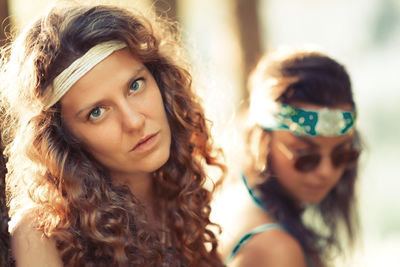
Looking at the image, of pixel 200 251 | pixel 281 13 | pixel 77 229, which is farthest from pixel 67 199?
pixel 281 13

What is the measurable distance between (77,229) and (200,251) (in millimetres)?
677

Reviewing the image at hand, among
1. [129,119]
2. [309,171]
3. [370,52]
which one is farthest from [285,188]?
[370,52]

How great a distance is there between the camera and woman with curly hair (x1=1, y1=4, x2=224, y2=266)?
2.32m

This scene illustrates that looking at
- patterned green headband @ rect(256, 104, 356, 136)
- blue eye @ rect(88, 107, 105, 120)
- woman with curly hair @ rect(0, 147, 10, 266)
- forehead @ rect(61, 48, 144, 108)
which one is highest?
forehead @ rect(61, 48, 144, 108)

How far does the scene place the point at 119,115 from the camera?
7.79 ft

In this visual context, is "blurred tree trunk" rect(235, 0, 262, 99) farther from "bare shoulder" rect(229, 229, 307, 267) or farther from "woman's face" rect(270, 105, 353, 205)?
"bare shoulder" rect(229, 229, 307, 267)

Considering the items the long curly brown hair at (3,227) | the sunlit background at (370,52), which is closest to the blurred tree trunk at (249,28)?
the sunlit background at (370,52)

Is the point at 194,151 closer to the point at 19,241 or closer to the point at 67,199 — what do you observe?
the point at 67,199

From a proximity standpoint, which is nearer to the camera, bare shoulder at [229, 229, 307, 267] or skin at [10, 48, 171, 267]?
skin at [10, 48, 171, 267]

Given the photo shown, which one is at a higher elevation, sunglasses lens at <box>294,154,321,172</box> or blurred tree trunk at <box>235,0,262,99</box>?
sunglasses lens at <box>294,154,321,172</box>

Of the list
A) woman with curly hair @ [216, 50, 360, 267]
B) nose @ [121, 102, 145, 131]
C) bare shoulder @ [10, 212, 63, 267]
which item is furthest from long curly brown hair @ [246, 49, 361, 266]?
bare shoulder @ [10, 212, 63, 267]

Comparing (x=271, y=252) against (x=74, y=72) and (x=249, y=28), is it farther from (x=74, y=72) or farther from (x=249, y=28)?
(x=249, y=28)

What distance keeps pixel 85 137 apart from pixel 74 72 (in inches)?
11.6

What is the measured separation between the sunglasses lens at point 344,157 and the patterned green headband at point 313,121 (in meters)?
0.16
